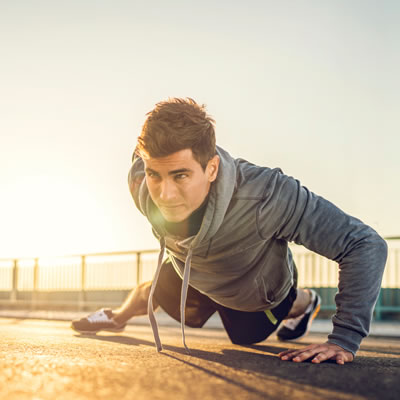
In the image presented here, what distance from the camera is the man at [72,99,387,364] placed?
320 centimetres

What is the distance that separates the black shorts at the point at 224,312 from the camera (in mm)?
4355

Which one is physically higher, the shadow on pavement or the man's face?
the man's face

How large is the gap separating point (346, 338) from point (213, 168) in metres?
1.20

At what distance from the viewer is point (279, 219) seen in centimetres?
337

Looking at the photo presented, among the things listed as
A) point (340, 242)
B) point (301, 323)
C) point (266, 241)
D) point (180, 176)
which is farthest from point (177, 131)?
point (301, 323)

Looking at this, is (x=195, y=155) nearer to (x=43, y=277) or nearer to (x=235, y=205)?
(x=235, y=205)

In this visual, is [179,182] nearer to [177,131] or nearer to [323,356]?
[177,131]

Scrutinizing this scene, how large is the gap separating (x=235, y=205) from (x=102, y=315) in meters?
2.38

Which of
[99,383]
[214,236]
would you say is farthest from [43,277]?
[99,383]

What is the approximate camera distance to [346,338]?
3.11 meters

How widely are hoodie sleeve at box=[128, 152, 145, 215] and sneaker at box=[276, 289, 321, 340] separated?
2.05m

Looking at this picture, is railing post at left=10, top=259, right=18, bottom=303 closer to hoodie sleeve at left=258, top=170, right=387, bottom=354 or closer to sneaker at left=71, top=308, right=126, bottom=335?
sneaker at left=71, top=308, right=126, bottom=335

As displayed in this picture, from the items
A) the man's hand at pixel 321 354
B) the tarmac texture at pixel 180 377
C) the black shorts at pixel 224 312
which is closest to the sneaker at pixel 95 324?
the black shorts at pixel 224 312

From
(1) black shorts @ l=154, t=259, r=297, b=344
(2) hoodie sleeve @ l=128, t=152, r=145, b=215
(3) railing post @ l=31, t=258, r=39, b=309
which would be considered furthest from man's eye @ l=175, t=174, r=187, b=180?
(3) railing post @ l=31, t=258, r=39, b=309
